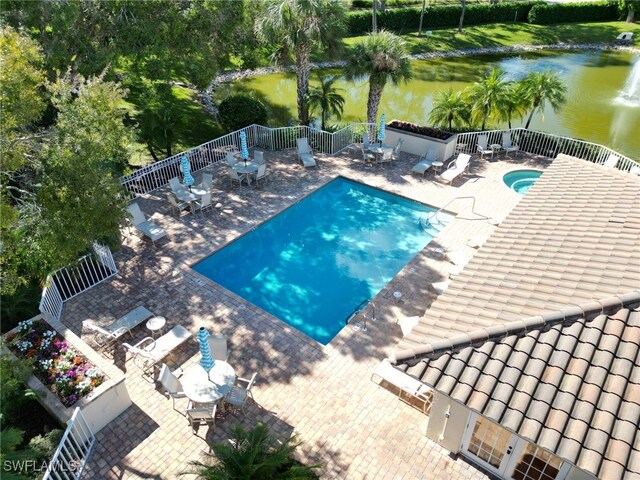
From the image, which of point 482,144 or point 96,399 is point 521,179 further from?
point 96,399

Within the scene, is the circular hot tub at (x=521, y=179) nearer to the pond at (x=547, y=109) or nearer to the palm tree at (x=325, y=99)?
the pond at (x=547, y=109)

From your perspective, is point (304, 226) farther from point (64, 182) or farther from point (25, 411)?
point (25, 411)

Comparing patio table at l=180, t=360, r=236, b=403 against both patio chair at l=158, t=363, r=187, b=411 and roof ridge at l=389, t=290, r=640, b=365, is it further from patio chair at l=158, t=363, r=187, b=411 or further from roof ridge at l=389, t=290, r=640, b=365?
roof ridge at l=389, t=290, r=640, b=365

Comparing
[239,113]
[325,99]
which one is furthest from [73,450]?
[325,99]

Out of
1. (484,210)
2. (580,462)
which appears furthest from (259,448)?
(484,210)

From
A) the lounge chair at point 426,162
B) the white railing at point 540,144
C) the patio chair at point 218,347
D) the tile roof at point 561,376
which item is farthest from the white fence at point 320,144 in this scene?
the tile roof at point 561,376
